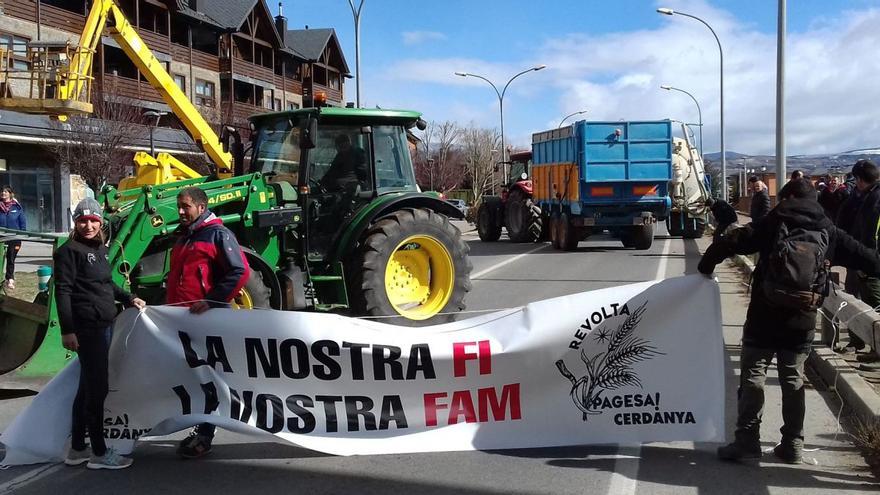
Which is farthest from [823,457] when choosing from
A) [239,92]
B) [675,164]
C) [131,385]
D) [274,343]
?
[239,92]

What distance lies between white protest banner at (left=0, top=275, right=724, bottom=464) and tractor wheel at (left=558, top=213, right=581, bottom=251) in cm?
1647

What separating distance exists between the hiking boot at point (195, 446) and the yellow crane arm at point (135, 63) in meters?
6.67

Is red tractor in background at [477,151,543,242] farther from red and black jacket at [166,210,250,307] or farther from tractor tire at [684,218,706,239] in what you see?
red and black jacket at [166,210,250,307]

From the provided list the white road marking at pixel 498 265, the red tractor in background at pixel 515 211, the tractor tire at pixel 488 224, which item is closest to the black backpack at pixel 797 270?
the white road marking at pixel 498 265

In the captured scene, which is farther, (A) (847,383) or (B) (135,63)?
(B) (135,63)

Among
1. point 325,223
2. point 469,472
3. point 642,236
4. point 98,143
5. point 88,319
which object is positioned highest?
point 98,143

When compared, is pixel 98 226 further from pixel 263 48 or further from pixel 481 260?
pixel 263 48

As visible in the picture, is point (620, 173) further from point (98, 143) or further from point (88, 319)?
point (88, 319)

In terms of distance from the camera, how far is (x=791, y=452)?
202 inches

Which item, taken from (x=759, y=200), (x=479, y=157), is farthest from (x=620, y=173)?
(x=479, y=157)

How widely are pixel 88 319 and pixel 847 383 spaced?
211 inches

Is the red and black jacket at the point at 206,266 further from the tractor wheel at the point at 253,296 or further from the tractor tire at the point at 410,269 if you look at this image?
the tractor tire at the point at 410,269

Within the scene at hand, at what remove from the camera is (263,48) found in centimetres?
5044

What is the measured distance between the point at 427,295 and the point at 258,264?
97.1 inches
